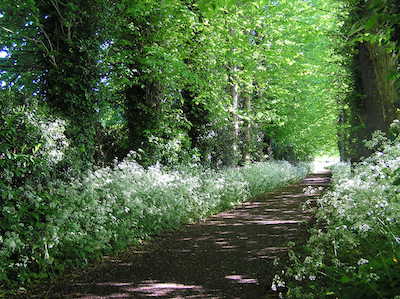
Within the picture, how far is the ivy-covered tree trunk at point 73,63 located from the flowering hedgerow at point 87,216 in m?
1.21

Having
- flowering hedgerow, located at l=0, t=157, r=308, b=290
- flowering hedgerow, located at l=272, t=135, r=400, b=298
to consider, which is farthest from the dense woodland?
flowering hedgerow, located at l=272, t=135, r=400, b=298

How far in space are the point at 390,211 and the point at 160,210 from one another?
5.12 meters

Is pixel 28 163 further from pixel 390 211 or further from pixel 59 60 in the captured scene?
pixel 390 211

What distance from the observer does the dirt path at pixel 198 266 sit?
4656 millimetres

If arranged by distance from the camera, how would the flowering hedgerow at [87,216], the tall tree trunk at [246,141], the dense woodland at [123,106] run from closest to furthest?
the flowering hedgerow at [87,216] → the dense woodland at [123,106] → the tall tree trunk at [246,141]

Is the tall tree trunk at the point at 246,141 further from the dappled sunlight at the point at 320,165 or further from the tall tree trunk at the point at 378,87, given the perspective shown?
Answer: the dappled sunlight at the point at 320,165

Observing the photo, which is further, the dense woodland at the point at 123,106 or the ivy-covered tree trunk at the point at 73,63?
the ivy-covered tree trunk at the point at 73,63

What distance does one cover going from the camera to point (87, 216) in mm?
6098

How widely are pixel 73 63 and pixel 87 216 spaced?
374cm

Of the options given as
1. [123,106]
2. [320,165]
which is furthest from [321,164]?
[123,106]

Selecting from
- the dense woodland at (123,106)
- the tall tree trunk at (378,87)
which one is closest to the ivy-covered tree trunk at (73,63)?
the dense woodland at (123,106)

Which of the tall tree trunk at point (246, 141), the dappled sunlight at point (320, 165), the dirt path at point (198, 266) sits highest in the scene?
the tall tree trunk at point (246, 141)

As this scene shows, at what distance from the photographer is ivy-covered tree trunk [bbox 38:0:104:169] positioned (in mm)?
7859

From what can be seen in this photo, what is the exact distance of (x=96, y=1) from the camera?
841cm
